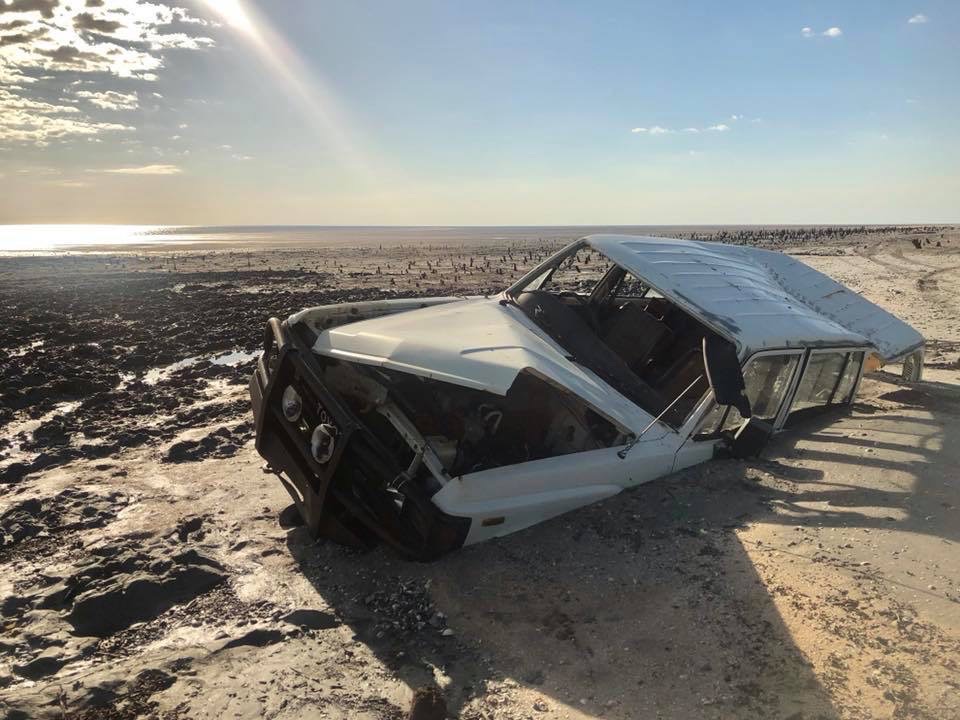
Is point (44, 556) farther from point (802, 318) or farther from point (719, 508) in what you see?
point (802, 318)

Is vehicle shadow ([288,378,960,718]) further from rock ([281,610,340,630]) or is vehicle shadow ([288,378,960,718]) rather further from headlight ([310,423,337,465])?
headlight ([310,423,337,465])

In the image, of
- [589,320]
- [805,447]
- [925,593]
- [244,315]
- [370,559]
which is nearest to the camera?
[925,593]

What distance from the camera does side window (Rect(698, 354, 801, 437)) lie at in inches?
197

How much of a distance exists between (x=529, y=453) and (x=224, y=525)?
2477 mm

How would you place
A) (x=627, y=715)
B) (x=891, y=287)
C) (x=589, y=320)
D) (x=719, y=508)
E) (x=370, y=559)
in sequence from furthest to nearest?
(x=891, y=287)
(x=589, y=320)
(x=719, y=508)
(x=370, y=559)
(x=627, y=715)

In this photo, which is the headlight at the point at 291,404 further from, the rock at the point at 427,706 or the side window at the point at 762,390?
the side window at the point at 762,390

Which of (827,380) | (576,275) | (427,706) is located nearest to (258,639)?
(427,706)

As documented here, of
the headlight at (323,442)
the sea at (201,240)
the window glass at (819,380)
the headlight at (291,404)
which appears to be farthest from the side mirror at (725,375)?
the sea at (201,240)

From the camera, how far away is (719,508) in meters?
4.60

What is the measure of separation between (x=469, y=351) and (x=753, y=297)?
10.9 feet

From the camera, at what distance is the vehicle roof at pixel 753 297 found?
5.36m

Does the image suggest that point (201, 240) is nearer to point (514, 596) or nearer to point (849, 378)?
point (849, 378)

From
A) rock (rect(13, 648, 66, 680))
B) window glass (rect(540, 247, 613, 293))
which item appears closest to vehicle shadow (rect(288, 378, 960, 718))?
rock (rect(13, 648, 66, 680))

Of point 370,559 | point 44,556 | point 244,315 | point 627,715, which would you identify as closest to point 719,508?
point 627,715
